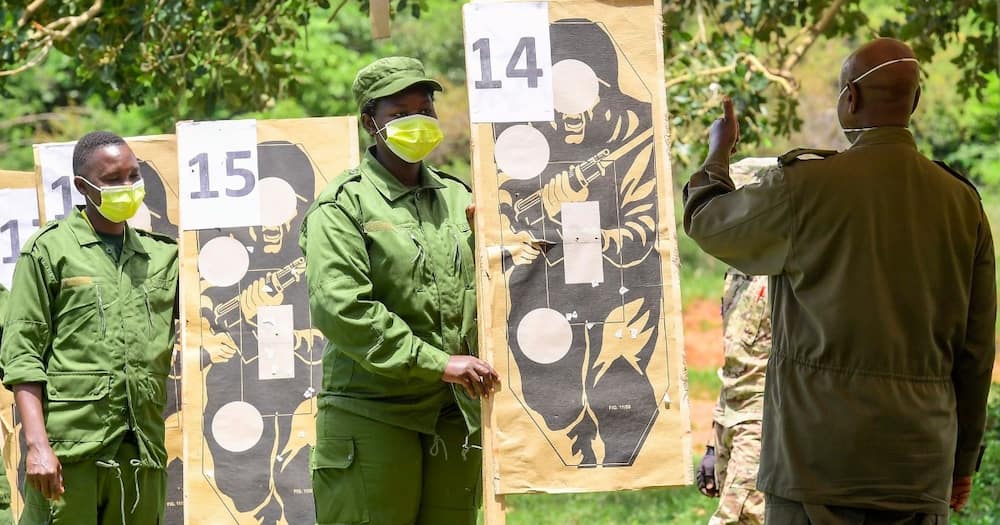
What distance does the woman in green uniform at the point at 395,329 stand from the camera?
159 inches

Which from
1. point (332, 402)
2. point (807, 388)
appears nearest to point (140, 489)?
point (332, 402)

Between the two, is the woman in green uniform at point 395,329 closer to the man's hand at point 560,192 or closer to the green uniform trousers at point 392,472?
the green uniform trousers at point 392,472

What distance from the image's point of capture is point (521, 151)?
13.7ft

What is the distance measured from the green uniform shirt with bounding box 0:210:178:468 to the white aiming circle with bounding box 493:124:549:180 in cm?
153

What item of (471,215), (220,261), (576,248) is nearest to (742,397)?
(576,248)

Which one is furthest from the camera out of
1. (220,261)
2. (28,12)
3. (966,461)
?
(28,12)

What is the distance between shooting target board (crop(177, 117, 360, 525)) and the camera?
Answer: 17.8ft

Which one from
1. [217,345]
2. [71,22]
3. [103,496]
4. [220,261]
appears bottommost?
[103,496]

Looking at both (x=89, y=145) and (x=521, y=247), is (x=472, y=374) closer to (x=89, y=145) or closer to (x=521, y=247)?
(x=521, y=247)

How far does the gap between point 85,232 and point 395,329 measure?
1467mm

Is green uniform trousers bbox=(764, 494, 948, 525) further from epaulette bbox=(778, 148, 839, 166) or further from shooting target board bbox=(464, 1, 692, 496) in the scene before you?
epaulette bbox=(778, 148, 839, 166)

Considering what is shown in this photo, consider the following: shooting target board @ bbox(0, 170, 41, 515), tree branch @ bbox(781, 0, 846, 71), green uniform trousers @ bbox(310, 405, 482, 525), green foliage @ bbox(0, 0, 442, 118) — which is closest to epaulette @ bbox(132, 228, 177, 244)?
shooting target board @ bbox(0, 170, 41, 515)

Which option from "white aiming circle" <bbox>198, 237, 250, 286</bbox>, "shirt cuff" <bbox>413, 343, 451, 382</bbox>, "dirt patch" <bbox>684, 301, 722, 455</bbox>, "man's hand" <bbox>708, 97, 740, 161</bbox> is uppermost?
"man's hand" <bbox>708, 97, 740, 161</bbox>

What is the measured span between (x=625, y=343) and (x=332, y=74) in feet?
50.5
